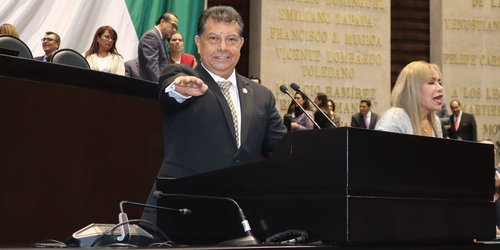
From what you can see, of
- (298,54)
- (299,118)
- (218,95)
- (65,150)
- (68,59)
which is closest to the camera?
(218,95)

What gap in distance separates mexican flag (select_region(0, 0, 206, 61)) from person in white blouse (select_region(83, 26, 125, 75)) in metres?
2.52

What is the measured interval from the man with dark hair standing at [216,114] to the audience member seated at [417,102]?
639 millimetres

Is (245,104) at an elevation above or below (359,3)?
below

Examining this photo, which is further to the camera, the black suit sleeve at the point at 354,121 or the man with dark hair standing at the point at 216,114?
the black suit sleeve at the point at 354,121

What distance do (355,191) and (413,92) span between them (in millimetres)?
1573

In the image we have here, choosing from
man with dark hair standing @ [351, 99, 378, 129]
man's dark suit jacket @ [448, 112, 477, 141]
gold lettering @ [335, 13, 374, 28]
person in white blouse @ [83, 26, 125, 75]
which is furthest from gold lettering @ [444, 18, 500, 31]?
person in white blouse @ [83, 26, 125, 75]

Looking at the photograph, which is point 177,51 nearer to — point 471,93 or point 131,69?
point 131,69

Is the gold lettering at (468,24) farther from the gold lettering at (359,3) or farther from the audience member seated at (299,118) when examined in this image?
the audience member seated at (299,118)

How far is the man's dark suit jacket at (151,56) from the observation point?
8680 mm

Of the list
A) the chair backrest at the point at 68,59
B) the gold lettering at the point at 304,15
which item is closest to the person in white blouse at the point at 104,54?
the chair backrest at the point at 68,59

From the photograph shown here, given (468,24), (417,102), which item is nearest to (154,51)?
(417,102)

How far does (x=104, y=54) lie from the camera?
873cm

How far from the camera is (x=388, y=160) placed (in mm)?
2242

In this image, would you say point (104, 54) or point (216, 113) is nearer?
point (216, 113)
